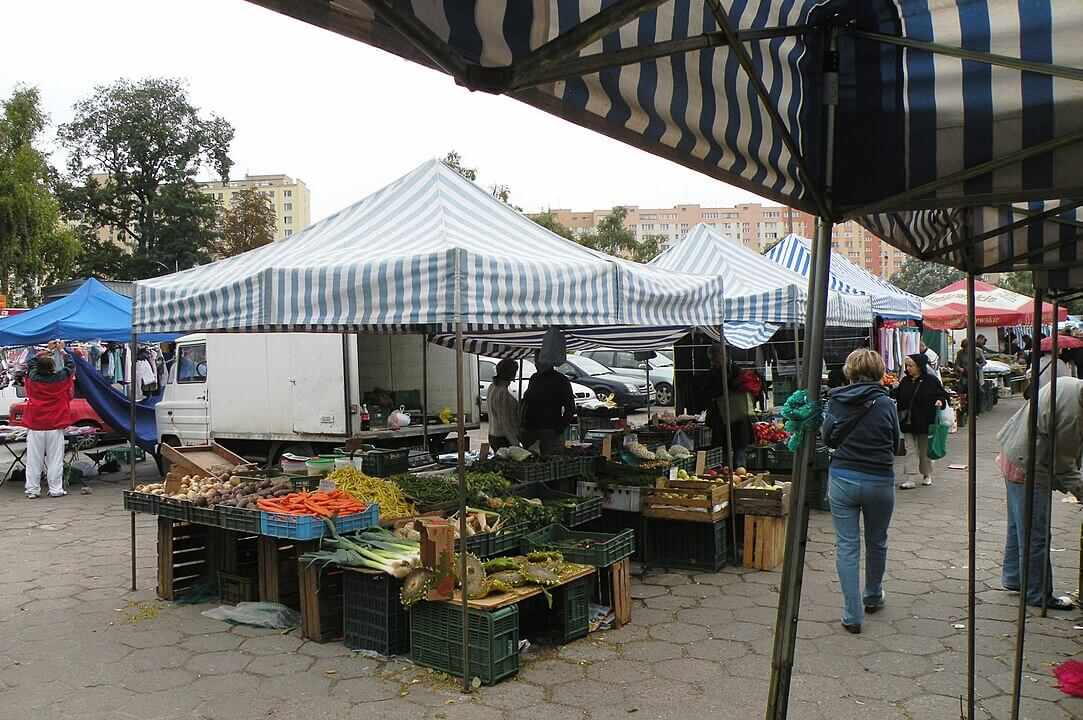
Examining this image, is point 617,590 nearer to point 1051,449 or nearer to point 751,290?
point 1051,449

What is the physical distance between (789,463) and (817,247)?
819 centimetres

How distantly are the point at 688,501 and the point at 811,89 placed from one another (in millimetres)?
5331

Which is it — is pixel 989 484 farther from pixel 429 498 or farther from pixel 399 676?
pixel 399 676

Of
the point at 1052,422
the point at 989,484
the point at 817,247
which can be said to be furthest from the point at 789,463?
the point at 817,247

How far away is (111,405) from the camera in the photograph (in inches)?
551

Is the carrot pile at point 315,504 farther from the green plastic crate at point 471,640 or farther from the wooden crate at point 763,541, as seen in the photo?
the wooden crate at point 763,541

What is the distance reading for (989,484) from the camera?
463 inches

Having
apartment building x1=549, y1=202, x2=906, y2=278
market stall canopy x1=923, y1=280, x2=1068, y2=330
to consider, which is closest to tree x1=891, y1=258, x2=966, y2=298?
apartment building x1=549, y1=202, x2=906, y2=278

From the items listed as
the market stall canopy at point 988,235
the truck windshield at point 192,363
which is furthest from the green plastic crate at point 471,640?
the truck windshield at point 192,363

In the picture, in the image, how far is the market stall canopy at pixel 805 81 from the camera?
1856mm

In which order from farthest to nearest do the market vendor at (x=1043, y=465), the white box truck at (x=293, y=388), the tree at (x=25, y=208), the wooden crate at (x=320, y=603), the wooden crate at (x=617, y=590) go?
1. the tree at (x=25, y=208)
2. the white box truck at (x=293, y=388)
3. the wooden crate at (x=617, y=590)
4. the wooden crate at (x=320, y=603)
5. the market vendor at (x=1043, y=465)

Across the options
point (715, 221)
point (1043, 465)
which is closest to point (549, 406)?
point (1043, 465)

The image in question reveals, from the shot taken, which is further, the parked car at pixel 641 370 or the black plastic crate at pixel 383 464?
the parked car at pixel 641 370

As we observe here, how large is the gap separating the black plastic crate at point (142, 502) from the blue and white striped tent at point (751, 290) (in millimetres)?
6174
